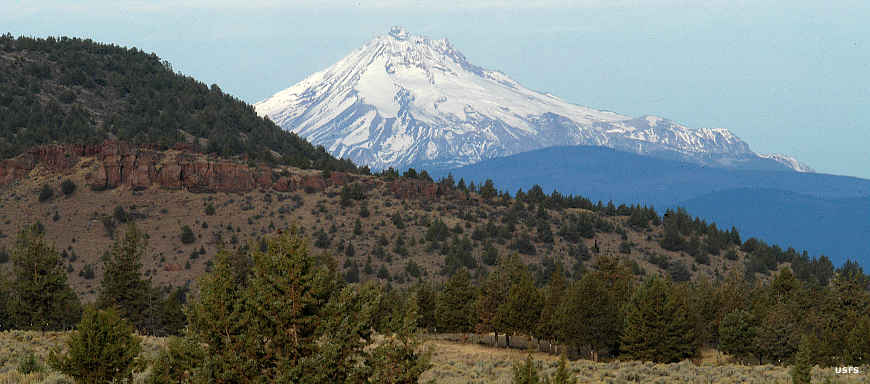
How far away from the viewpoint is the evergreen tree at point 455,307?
66.2 m

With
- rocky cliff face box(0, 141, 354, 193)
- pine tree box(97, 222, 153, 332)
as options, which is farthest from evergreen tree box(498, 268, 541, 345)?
rocky cliff face box(0, 141, 354, 193)

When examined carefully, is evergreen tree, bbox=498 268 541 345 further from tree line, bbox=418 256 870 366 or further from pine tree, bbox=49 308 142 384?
pine tree, bbox=49 308 142 384

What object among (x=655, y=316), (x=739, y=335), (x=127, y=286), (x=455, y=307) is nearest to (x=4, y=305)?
(x=127, y=286)

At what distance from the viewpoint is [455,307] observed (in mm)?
67000

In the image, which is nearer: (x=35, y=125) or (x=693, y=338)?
(x=693, y=338)

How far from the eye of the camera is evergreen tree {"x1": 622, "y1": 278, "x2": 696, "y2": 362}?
167 ft

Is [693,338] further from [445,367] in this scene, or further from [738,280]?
[738,280]

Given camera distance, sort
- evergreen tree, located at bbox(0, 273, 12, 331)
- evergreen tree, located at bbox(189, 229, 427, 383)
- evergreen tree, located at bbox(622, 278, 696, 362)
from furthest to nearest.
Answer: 1. evergreen tree, located at bbox(0, 273, 12, 331)
2. evergreen tree, located at bbox(622, 278, 696, 362)
3. evergreen tree, located at bbox(189, 229, 427, 383)

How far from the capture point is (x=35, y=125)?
4422 inches

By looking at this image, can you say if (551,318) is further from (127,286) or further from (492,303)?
(127,286)

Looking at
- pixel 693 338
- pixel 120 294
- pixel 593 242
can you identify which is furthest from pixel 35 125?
pixel 693 338

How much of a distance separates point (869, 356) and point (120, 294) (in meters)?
49.1

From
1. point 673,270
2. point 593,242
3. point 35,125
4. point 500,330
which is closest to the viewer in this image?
point 500,330

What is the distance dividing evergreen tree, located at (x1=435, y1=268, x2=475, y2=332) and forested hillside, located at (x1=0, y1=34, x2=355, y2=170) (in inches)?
2030
